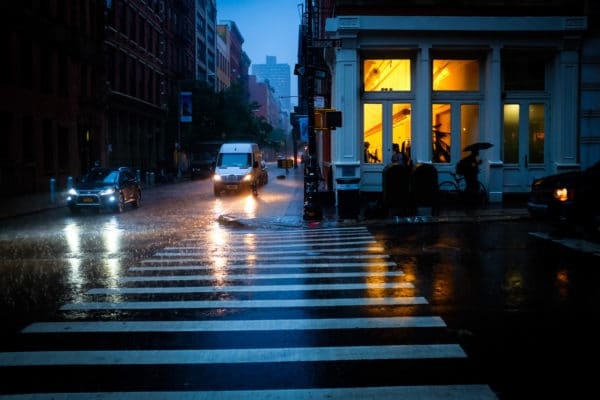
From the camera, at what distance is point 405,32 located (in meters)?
20.2

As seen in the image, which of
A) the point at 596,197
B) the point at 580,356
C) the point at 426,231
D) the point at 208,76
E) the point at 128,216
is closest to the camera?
the point at 580,356

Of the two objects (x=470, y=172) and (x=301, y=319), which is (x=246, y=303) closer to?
(x=301, y=319)

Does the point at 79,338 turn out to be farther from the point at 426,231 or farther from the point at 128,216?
the point at 128,216

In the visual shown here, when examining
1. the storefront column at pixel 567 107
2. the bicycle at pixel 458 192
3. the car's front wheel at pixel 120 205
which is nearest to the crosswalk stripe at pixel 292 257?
the bicycle at pixel 458 192

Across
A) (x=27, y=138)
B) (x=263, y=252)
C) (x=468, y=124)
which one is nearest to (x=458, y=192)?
(x=468, y=124)

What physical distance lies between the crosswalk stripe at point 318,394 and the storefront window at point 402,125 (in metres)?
17.3

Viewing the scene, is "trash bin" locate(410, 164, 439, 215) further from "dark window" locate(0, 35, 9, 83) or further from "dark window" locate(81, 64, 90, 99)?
"dark window" locate(81, 64, 90, 99)

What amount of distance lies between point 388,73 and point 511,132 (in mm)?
4893

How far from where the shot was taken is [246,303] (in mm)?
7105

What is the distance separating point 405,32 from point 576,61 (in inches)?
238

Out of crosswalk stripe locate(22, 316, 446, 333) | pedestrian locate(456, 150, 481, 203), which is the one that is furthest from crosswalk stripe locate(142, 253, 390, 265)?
pedestrian locate(456, 150, 481, 203)

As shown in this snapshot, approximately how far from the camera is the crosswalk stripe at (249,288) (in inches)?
309

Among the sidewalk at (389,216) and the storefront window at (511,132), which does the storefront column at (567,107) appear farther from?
the sidewalk at (389,216)

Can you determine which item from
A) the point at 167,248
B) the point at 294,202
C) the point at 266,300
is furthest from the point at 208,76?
the point at 266,300
